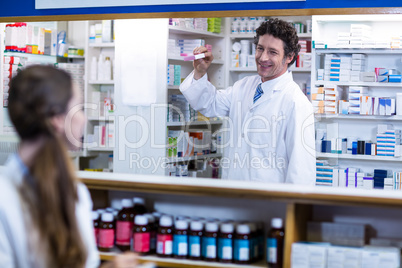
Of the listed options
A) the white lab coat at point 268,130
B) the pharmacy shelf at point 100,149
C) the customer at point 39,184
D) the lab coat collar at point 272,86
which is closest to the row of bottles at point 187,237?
the customer at point 39,184

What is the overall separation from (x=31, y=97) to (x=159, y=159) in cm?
346

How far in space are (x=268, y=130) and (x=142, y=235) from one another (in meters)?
1.57

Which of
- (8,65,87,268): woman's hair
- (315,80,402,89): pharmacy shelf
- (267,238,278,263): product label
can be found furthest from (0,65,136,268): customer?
(315,80,402,89): pharmacy shelf

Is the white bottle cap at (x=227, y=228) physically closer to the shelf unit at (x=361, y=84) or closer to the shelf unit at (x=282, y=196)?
the shelf unit at (x=282, y=196)

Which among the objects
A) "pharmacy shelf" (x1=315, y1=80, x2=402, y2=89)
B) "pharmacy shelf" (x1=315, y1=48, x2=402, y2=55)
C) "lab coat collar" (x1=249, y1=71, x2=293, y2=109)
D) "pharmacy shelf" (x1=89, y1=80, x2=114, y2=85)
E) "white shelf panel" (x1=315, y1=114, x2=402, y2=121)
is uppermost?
"pharmacy shelf" (x1=315, y1=48, x2=402, y2=55)

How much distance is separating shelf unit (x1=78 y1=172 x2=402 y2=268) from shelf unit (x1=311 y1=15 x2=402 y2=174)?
3.09 metres

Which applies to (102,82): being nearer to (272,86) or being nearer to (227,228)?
(272,86)

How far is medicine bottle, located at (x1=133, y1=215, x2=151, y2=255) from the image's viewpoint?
251 cm

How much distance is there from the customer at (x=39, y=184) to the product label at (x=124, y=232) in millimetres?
924

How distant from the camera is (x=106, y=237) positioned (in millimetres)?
2586

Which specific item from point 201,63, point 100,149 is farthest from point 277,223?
point 100,149

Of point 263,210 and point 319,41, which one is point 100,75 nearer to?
point 319,41

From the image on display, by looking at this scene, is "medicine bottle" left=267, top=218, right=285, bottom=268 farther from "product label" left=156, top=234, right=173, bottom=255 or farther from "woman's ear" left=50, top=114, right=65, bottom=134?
"woman's ear" left=50, top=114, right=65, bottom=134

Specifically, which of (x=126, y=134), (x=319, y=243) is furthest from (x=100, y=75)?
(x=319, y=243)
